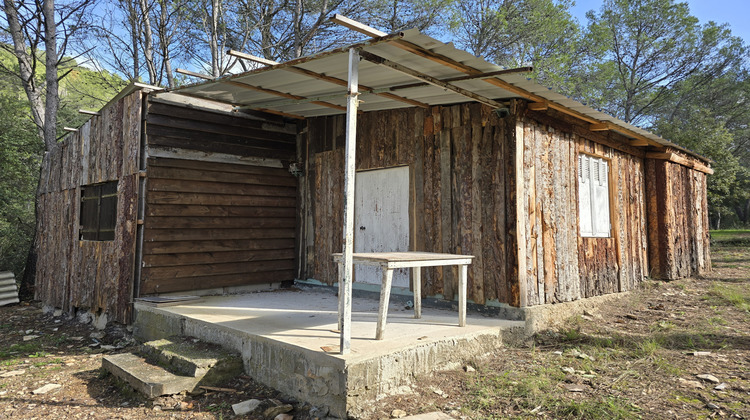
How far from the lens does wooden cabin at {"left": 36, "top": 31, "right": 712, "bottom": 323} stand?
5402 mm

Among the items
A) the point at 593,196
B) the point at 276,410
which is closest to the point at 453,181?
the point at 593,196

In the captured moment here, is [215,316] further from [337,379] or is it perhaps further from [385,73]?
[385,73]

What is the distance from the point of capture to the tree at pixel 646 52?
2080 cm

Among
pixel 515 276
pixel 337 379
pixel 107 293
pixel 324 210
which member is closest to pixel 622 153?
pixel 515 276

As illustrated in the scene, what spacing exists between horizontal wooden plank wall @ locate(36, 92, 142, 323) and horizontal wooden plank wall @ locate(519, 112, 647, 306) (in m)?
5.31

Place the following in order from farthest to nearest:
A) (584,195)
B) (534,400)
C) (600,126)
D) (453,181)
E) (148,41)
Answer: (148,41) → (584,195) → (600,126) → (453,181) → (534,400)

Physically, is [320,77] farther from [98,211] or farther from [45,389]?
[98,211]

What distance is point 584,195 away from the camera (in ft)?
22.5

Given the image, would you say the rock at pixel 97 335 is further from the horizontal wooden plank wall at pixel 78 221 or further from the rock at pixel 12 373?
the rock at pixel 12 373

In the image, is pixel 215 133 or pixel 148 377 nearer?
pixel 148 377

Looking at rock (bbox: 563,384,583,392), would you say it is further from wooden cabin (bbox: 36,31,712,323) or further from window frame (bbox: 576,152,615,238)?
window frame (bbox: 576,152,615,238)

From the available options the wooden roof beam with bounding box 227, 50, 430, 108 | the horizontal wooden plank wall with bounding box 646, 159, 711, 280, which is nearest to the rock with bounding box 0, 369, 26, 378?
the wooden roof beam with bounding box 227, 50, 430, 108

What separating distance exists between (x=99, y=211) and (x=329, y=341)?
223 inches

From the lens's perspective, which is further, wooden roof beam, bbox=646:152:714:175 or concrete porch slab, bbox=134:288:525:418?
wooden roof beam, bbox=646:152:714:175
